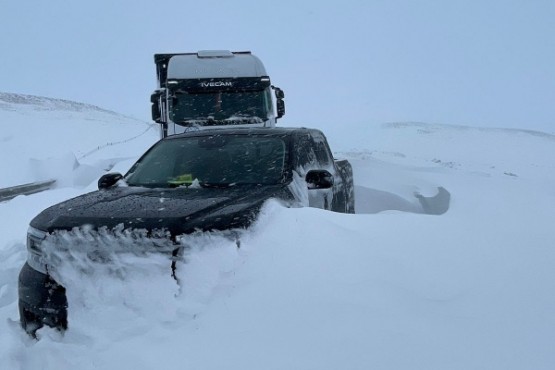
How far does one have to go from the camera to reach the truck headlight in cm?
319

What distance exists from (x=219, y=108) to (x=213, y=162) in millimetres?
6418

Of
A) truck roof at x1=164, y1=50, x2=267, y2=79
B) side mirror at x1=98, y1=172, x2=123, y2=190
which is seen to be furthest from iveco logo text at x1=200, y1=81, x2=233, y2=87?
side mirror at x1=98, y1=172, x2=123, y2=190

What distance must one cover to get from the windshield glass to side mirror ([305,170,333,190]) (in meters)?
0.23

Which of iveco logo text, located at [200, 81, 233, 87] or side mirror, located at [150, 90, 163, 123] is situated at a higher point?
iveco logo text, located at [200, 81, 233, 87]

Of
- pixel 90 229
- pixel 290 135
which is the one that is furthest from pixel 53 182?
pixel 90 229

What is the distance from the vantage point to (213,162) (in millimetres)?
4613

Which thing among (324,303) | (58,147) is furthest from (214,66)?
(58,147)

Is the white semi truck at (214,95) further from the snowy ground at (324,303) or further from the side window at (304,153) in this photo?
the snowy ground at (324,303)

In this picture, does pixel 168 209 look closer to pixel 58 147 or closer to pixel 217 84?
pixel 217 84

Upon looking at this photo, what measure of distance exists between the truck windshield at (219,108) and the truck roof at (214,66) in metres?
0.46

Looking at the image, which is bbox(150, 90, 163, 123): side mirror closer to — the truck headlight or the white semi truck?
the white semi truck

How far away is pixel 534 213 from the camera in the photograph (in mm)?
4578

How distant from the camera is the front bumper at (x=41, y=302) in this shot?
3.04 metres

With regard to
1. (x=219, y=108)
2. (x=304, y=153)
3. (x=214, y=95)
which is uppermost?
(x=304, y=153)
